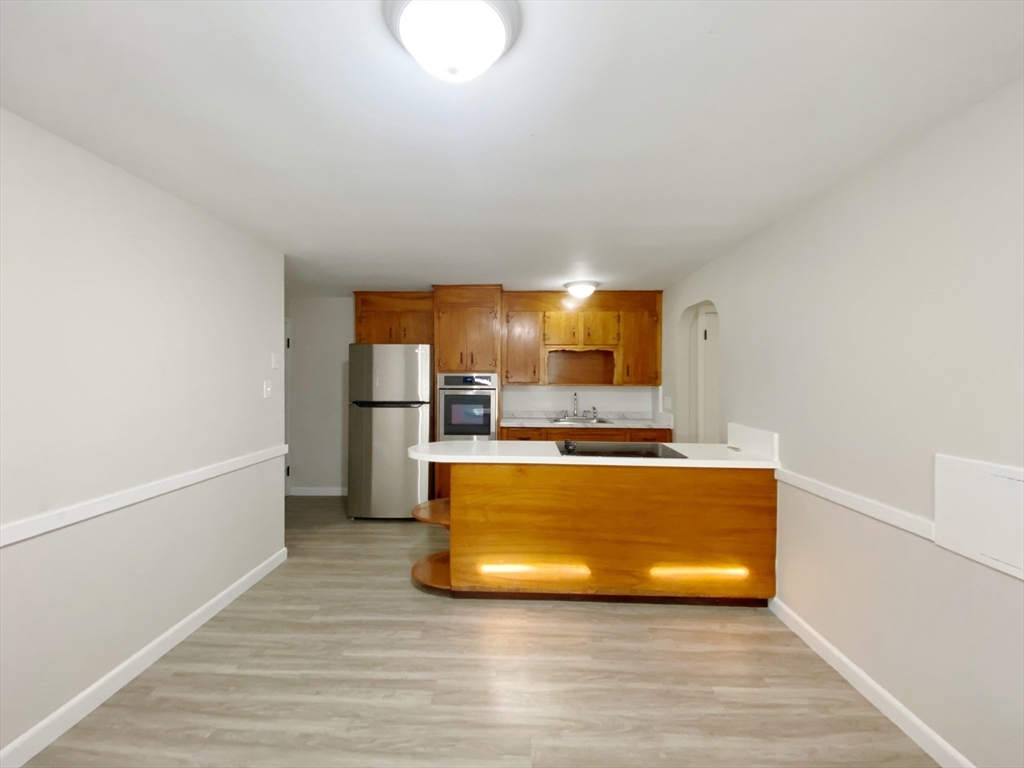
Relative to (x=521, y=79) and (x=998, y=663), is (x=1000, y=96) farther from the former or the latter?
(x=998, y=663)

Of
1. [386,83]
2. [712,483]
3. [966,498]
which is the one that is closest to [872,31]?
[386,83]

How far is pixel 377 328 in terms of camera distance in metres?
4.85

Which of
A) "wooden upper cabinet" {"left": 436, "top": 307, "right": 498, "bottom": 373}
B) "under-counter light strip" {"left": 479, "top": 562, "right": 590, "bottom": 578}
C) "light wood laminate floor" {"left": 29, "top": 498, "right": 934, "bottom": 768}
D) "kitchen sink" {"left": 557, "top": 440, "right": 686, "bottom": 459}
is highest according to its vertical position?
"wooden upper cabinet" {"left": 436, "top": 307, "right": 498, "bottom": 373}

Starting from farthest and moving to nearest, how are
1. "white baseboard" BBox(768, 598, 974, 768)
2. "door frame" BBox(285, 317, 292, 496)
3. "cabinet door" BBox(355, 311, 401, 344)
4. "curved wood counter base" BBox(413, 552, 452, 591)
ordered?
"door frame" BBox(285, 317, 292, 496) < "cabinet door" BBox(355, 311, 401, 344) < "curved wood counter base" BBox(413, 552, 452, 591) < "white baseboard" BBox(768, 598, 974, 768)

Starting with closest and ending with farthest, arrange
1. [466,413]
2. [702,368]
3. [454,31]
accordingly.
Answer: [454,31] → [702,368] → [466,413]

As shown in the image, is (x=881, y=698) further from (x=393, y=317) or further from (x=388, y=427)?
(x=393, y=317)

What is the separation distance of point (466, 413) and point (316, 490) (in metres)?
2.08

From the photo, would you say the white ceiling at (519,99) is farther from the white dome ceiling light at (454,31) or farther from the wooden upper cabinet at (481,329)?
the wooden upper cabinet at (481,329)

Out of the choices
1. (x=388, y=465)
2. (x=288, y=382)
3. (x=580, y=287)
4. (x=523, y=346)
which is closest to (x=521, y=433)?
(x=523, y=346)

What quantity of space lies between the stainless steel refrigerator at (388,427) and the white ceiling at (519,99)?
2.04m

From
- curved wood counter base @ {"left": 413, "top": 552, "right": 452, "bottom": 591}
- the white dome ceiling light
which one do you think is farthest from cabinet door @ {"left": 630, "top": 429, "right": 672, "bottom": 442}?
the white dome ceiling light

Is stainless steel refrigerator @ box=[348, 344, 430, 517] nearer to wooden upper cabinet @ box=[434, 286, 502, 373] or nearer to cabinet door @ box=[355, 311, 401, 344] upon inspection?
wooden upper cabinet @ box=[434, 286, 502, 373]

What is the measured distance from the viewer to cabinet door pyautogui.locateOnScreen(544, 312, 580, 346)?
4.89 m

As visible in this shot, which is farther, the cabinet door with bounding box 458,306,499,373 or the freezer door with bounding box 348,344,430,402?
the cabinet door with bounding box 458,306,499,373
